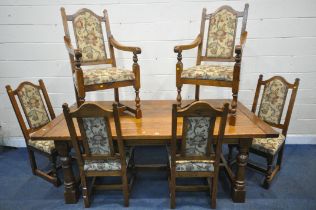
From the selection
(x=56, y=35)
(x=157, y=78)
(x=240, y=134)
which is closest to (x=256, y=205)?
(x=240, y=134)

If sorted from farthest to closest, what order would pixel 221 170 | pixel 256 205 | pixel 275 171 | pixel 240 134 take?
pixel 221 170 < pixel 275 171 < pixel 256 205 < pixel 240 134

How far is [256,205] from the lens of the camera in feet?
6.21

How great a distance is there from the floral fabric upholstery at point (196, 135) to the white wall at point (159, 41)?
47.0 inches

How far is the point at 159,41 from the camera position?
259 centimetres

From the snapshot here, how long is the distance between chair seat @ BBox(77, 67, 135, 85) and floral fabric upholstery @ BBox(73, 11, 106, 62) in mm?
345

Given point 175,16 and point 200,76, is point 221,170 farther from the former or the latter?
point 175,16

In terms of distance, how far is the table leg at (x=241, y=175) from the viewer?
181 centimetres

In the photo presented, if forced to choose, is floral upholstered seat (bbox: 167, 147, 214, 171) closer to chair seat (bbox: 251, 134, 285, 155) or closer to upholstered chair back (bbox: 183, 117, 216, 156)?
upholstered chair back (bbox: 183, 117, 216, 156)

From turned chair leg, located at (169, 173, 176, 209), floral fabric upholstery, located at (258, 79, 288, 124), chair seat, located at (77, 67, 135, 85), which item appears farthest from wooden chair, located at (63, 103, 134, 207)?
floral fabric upholstery, located at (258, 79, 288, 124)

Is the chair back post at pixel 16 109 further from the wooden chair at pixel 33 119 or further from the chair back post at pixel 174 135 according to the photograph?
the chair back post at pixel 174 135

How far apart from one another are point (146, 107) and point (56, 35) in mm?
1323

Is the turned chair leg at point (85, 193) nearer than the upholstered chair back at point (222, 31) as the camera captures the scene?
Yes

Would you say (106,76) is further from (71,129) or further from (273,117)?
(273,117)

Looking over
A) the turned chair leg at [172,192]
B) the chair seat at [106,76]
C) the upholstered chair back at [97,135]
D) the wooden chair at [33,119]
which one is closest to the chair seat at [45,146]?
the wooden chair at [33,119]
